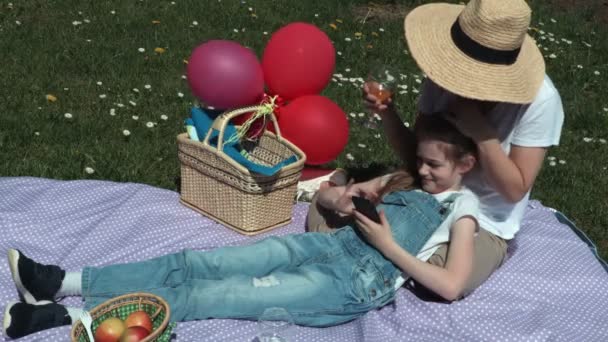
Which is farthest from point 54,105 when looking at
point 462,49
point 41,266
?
point 462,49

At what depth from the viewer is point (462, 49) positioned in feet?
9.32

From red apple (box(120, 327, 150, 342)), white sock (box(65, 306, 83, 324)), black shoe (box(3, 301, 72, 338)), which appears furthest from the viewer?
white sock (box(65, 306, 83, 324))

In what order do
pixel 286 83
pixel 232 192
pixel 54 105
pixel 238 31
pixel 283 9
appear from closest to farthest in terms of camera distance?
1. pixel 232 192
2. pixel 286 83
3. pixel 54 105
4. pixel 238 31
5. pixel 283 9

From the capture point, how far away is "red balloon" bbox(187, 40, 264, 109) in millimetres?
3438

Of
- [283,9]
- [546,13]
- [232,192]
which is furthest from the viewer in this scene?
[546,13]

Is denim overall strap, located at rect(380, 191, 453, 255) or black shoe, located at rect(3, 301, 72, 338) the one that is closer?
black shoe, located at rect(3, 301, 72, 338)

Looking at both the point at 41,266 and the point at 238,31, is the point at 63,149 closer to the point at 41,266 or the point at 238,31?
the point at 41,266

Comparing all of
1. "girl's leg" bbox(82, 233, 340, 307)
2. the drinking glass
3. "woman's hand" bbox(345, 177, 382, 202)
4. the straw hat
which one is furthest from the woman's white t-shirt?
the drinking glass

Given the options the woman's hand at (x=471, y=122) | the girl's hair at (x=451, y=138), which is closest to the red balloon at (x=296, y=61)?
the girl's hair at (x=451, y=138)

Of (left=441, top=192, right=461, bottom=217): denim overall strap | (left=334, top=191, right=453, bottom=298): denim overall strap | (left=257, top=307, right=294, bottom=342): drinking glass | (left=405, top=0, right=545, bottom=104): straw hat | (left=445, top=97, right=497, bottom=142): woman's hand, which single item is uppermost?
(left=405, top=0, right=545, bottom=104): straw hat

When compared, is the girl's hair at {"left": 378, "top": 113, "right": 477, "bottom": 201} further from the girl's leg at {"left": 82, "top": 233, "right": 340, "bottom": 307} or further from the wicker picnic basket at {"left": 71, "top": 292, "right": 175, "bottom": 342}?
the wicker picnic basket at {"left": 71, "top": 292, "right": 175, "bottom": 342}

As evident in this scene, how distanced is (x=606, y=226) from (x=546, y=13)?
12.8ft

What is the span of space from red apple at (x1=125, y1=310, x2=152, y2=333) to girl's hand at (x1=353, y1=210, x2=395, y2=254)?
86 cm

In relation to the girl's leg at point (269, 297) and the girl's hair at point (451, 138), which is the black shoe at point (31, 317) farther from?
the girl's hair at point (451, 138)
